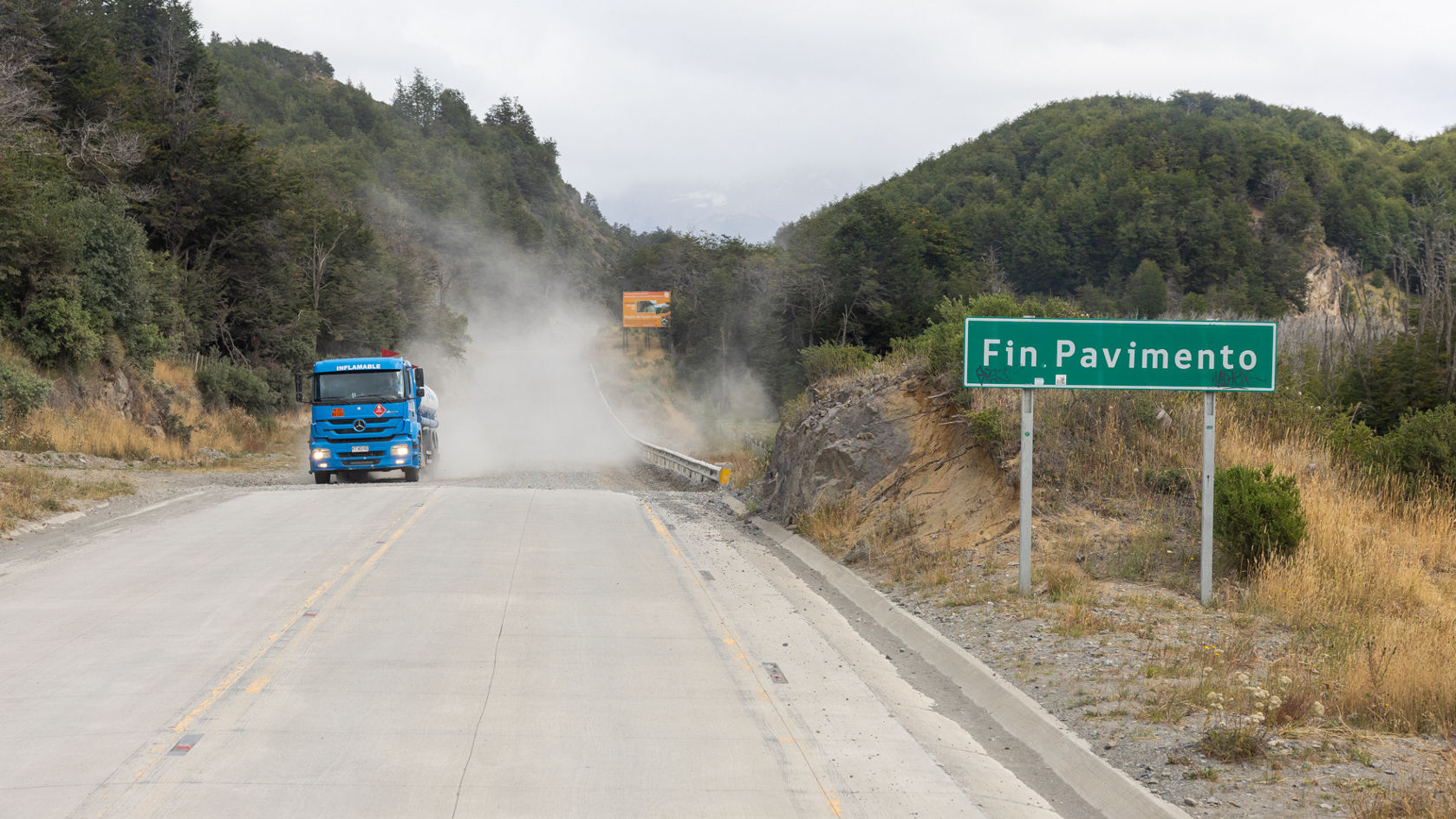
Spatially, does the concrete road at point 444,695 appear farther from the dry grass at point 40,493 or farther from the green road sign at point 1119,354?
the green road sign at point 1119,354

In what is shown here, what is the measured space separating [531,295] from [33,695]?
123218mm

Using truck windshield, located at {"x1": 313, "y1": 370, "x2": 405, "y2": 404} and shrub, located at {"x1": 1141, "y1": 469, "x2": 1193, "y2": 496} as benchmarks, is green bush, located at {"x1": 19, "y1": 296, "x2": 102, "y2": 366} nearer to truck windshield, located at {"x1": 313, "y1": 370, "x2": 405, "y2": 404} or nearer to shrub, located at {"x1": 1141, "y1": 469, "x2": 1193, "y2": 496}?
truck windshield, located at {"x1": 313, "y1": 370, "x2": 405, "y2": 404}

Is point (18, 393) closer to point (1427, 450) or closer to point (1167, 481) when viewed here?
point (1167, 481)

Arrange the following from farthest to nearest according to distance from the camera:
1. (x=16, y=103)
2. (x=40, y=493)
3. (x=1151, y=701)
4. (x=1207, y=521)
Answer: (x=16, y=103), (x=40, y=493), (x=1207, y=521), (x=1151, y=701)

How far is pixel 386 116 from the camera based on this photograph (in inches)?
5561

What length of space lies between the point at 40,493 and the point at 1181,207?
367 feet

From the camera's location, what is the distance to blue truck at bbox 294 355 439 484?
26516 millimetres

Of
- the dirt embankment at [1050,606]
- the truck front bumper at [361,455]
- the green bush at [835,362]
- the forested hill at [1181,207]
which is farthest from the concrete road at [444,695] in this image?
the forested hill at [1181,207]

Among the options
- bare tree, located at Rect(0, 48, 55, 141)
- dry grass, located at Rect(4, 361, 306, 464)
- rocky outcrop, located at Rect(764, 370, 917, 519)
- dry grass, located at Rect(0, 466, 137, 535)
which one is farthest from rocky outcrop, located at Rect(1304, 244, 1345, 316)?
dry grass, located at Rect(0, 466, 137, 535)

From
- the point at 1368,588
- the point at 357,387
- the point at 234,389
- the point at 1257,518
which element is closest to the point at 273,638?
the point at 1257,518

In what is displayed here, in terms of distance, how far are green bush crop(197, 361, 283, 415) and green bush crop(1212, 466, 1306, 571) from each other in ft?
123

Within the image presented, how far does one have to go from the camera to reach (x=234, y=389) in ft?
134

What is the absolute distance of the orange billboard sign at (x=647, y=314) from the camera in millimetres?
95938

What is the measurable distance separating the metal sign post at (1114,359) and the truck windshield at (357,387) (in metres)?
19.4
